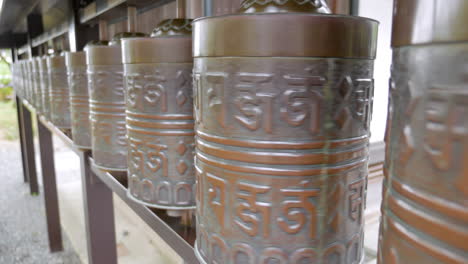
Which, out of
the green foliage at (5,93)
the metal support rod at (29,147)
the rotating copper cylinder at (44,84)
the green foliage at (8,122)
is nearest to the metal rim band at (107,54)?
the rotating copper cylinder at (44,84)

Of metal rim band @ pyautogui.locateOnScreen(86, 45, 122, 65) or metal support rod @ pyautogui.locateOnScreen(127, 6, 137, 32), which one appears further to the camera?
metal support rod @ pyautogui.locateOnScreen(127, 6, 137, 32)

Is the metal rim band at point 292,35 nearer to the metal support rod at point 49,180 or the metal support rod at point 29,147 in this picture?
the metal support rod at point 49,180

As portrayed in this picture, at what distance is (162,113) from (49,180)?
262 cm

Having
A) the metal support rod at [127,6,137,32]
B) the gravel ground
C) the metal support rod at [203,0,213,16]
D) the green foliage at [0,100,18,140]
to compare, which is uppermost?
the metal support rod at [127,6,137,32]

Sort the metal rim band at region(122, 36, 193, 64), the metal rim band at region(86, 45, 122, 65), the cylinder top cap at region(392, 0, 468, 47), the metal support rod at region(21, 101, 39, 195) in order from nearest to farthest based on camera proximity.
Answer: the cylinder top cap at region(392, 0, 468, 47) < the metal rim band at region(122, 36, 193, 64) < the metal rim band at region(86, 45, 122, 65) < the metal support rod at region(21, 101, 39, 195)

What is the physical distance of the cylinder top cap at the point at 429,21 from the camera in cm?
16

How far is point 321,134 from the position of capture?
304mm

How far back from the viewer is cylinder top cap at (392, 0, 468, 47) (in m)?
0.16

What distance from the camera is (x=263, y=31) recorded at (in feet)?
0.93

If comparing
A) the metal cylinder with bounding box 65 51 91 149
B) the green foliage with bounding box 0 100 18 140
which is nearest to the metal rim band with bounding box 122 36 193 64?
the metal cylinder with bounding box 65 51 91 149

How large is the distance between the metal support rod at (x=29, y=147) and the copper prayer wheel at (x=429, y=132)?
13.4 ft

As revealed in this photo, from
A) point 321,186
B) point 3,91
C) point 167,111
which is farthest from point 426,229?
point 3,91

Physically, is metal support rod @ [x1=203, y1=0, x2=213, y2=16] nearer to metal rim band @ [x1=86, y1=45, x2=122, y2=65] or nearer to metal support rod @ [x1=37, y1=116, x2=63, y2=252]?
metal rim band @ [x1=86, y1=45, x2=122, y2=65]

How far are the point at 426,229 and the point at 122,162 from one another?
620 mm
